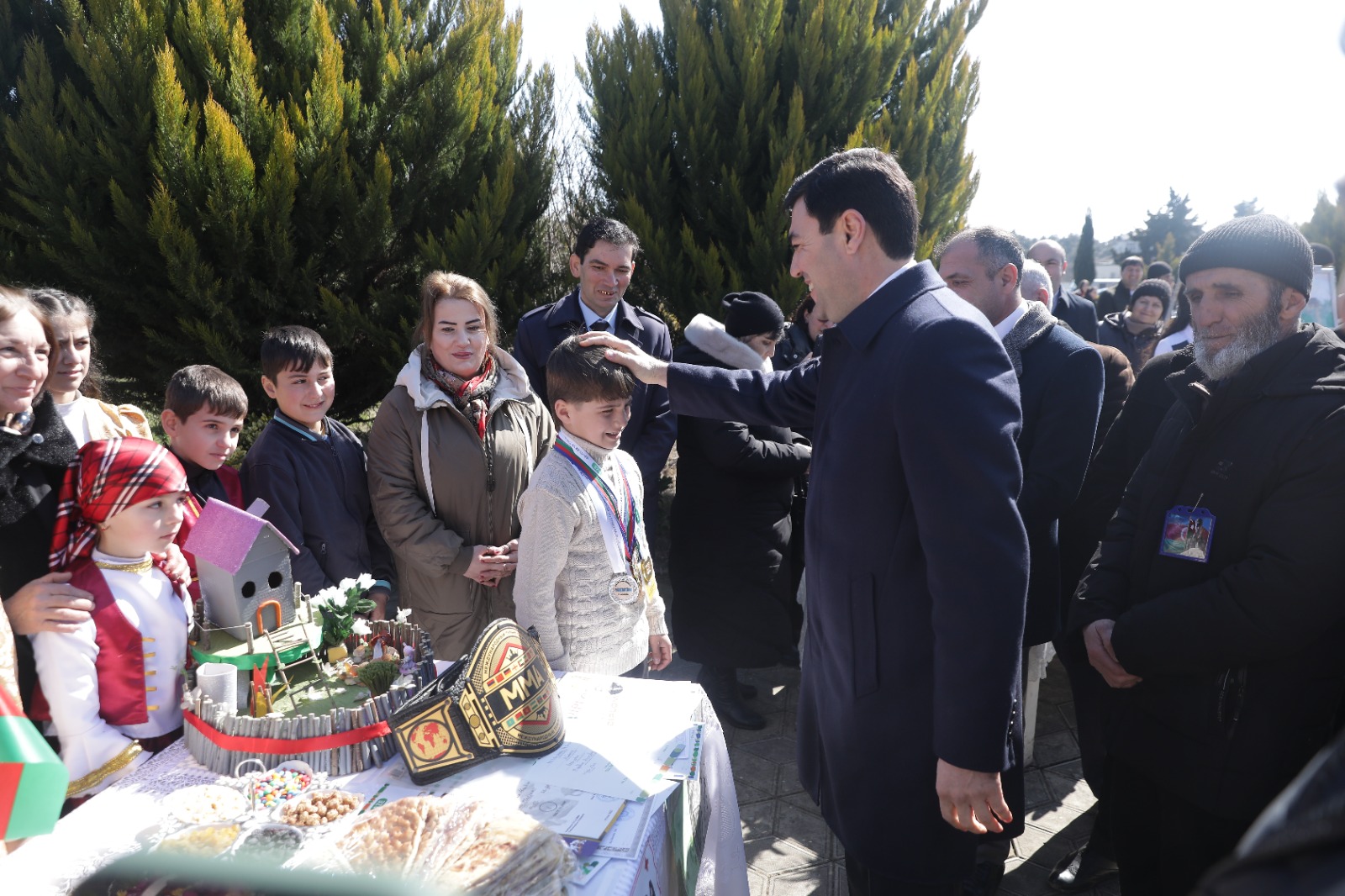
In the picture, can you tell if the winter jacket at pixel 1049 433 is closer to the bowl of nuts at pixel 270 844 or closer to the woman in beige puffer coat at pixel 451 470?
the woman in beige puffer coat at pixel 451 470

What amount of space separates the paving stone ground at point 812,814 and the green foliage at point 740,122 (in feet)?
11.8

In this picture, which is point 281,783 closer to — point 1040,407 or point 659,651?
point 659,651

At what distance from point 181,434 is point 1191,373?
3376 millimetres

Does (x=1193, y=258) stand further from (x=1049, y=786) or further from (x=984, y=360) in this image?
(x=1049, y=786)

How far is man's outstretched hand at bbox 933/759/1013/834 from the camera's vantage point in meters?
1.65

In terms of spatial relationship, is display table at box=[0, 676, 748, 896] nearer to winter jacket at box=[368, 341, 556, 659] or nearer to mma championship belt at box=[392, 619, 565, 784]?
mma championship belt at box=[392, 619, 565, 784]

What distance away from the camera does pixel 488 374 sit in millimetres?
3047

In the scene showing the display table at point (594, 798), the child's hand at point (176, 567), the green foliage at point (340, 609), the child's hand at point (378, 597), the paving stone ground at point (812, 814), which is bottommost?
the paving stone ground at point (812, 814)

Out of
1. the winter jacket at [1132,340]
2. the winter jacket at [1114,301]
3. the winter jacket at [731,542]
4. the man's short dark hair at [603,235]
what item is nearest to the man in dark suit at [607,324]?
the man's short dark hair at [603,235]

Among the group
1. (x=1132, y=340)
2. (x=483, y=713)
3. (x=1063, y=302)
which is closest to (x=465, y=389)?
(x=483, y=713)

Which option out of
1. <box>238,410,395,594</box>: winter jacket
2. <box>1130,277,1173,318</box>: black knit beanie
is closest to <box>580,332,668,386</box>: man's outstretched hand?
<box>238,410,395,594</box>: winter jacket

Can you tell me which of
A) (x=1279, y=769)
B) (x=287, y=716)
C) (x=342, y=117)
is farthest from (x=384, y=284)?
(x=1279, y=769)

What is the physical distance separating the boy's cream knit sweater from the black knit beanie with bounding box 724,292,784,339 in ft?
4.94

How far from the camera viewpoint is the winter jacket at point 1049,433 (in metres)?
2.88
